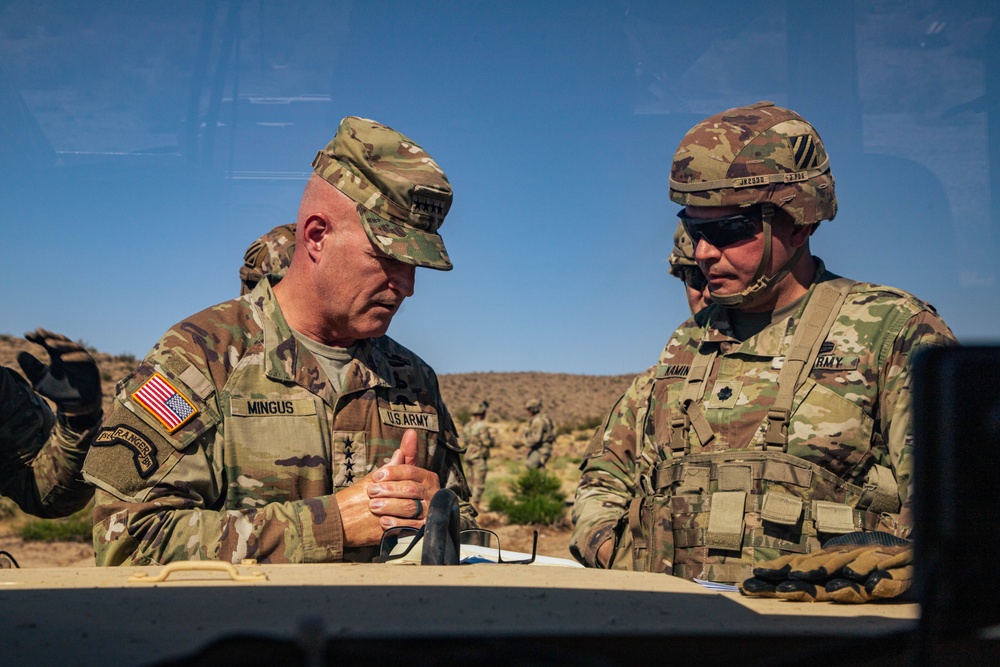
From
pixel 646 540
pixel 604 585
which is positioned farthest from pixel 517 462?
pixel 604 585

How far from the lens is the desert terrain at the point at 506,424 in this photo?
53.9 feet

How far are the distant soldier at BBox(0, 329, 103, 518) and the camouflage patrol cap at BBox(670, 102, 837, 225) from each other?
3.83 meters

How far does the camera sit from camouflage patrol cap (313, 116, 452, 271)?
150 inches

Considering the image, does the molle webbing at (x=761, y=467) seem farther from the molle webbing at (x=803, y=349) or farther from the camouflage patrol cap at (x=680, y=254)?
the camouflage patrol cap at (x=680, y=254)

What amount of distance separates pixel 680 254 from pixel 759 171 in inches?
124

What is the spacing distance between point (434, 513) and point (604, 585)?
84 cm

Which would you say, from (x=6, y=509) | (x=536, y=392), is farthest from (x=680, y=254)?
(x=536, y=392)

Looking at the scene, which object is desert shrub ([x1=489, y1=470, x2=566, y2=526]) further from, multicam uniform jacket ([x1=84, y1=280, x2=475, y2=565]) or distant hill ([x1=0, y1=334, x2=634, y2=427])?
distant hill ([x1=0, y1=334, x2=634, y2=427])

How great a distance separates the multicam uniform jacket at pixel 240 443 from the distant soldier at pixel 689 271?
10.9 feet

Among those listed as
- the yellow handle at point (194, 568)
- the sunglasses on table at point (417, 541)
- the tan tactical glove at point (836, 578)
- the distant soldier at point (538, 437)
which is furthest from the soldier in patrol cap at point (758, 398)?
the distant soldier at point (538, 437)

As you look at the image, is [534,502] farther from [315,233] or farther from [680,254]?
[315,233]

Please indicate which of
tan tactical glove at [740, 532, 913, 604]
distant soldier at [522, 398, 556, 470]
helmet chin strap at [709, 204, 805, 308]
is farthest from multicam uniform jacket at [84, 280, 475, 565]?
distant soldier at [522, 398, 556, 470]

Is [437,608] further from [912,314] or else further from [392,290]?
[912,314]

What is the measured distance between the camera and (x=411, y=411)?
13.7ft
